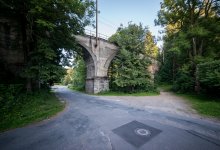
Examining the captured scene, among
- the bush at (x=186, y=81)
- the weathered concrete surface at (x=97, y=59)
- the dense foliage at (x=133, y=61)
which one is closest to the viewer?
the bush at (x=186, y=81)

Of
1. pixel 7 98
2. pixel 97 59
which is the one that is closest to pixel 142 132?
pixel 7 98

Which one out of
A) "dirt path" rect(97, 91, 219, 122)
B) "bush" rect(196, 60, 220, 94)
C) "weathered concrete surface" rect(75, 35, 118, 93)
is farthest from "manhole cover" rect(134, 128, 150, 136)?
"weathered concrete surface" rect(75, 35, 118, 93)

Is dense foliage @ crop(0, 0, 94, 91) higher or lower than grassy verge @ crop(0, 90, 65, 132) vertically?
higher

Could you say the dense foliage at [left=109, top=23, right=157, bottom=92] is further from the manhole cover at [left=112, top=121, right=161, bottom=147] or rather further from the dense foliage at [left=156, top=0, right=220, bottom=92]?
the manhole cover at [left=112, top=121, right=161, bottom=147]

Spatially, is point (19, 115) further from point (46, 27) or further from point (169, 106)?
point (169, 106)

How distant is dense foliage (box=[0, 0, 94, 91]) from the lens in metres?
8.27

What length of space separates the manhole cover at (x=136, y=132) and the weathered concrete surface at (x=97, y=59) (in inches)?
566

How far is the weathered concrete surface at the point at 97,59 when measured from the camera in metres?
19.2

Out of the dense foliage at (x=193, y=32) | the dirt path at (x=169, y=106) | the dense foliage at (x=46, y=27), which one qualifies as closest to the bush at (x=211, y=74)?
the dense foliage at (x=193, y=32)

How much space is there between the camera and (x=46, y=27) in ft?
31.2

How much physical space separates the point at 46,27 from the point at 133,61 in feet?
38.8

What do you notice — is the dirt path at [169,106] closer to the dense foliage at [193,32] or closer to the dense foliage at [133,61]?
the dense foliage at [193,32]

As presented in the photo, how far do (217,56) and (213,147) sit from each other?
50.7ft

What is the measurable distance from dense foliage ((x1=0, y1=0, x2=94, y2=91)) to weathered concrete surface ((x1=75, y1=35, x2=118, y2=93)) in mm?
7606
